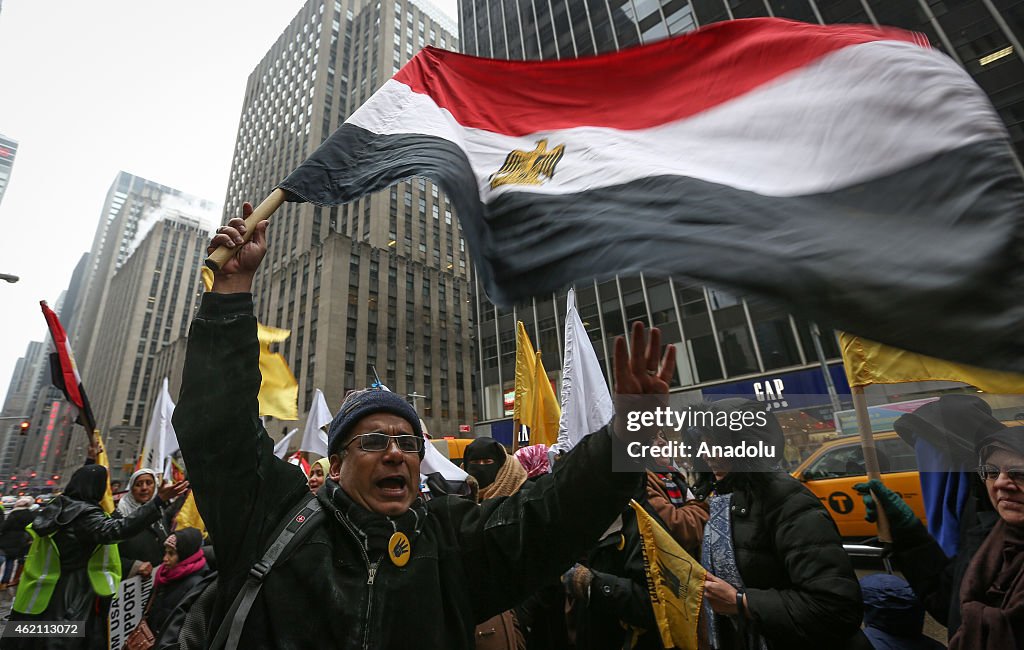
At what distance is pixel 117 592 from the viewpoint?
4.92m

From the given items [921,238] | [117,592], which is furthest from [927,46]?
[117,592]

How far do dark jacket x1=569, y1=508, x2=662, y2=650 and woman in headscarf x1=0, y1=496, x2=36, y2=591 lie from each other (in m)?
11.3

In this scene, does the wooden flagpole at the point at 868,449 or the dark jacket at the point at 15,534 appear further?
the dark jacket at the point at 15,534

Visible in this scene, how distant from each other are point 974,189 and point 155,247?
428 ft

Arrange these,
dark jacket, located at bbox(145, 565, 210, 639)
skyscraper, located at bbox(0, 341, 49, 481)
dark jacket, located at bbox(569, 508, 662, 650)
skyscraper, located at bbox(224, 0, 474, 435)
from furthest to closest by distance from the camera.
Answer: skyscraper, located at bbox(0, 341, 49, 481), skyscraper, located at bbox(224, 0, 474, 435), dark jacket, located at bbox(145, 565, 210, 639), dark jacket, located at bbox(569, 508, 662, 650)

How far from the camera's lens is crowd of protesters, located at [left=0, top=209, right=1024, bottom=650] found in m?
1.67

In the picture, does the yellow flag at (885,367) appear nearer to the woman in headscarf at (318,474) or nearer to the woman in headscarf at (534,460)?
the woman in headscarf at (534,460)

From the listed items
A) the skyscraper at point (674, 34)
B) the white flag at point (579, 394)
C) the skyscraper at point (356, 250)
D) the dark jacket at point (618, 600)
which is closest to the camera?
the dark jacket at point (618, 600)

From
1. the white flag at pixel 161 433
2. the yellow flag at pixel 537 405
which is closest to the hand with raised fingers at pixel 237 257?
the yellow flag at pixel 537 405

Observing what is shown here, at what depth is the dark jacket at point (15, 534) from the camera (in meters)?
9.36

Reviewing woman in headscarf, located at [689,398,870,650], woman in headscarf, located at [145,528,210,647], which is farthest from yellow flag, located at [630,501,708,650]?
woman in headscarf, located at [145,528,210,647]

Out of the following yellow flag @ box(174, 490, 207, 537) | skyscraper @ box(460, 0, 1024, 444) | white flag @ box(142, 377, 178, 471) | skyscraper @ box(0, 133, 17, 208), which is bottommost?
yellow flag @ box(174, 490, 207, 537)

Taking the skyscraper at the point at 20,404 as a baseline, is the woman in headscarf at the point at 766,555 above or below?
below

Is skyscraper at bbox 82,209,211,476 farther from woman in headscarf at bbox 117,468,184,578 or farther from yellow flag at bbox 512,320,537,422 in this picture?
yellow flag at bbox 512,320,537,422
